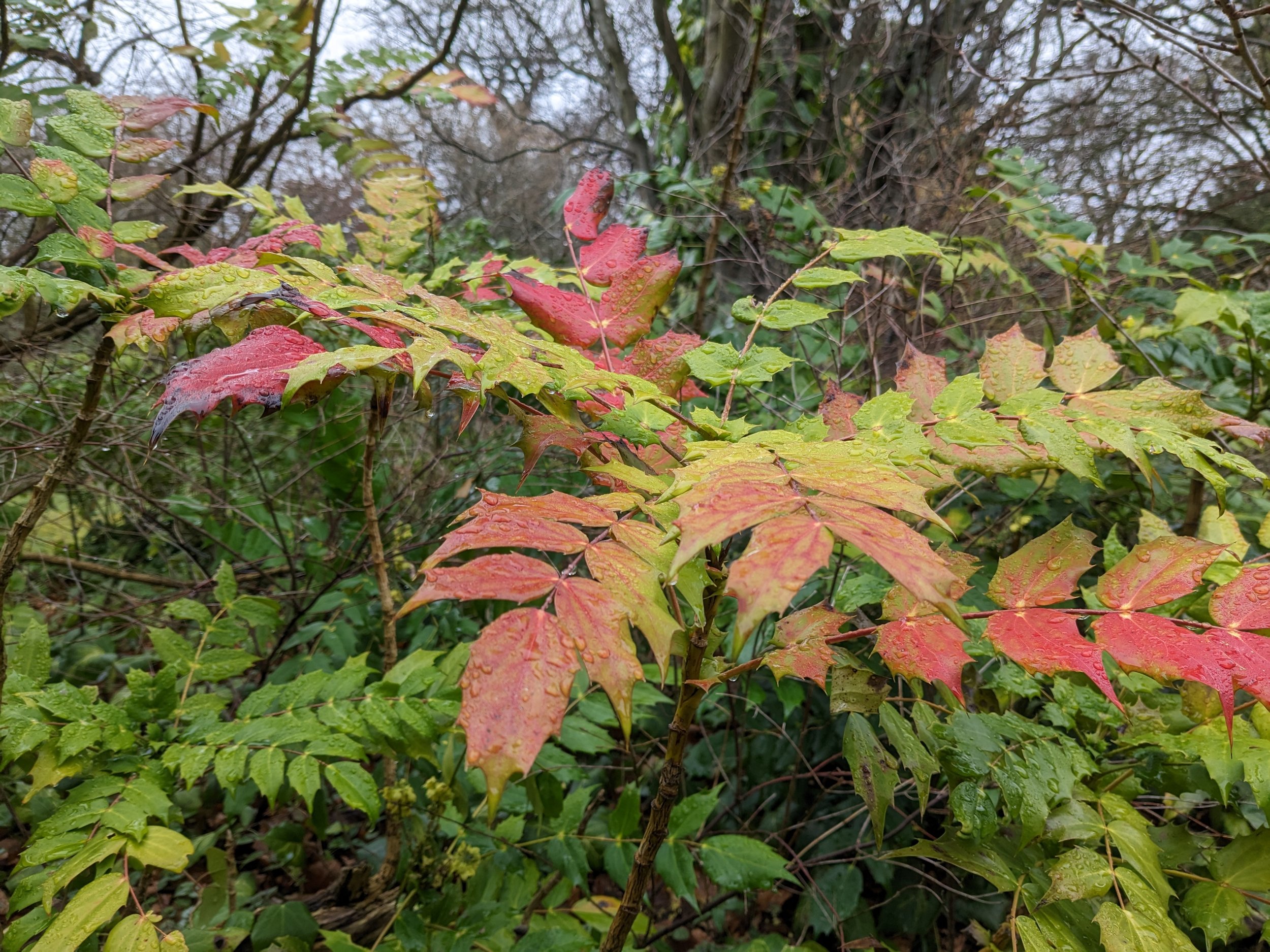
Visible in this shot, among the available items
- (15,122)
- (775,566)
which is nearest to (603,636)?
(775,566)

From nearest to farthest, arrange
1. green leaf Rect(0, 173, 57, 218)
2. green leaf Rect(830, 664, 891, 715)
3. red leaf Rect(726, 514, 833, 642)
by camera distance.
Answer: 1. red leaf Rect(726, 514, 833, 642)
2. green leaf Rect(830, 664, 891, 715)
3. green leaf Rect(0, 173, 57, 218)

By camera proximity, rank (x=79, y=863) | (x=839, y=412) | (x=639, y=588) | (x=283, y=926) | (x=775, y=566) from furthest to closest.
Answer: (x=283, y=926), (x=839, y=412), (x=79, y=863), (x=639, y=588), (x=775, y=566)

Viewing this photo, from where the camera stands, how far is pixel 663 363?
1000 millimetres

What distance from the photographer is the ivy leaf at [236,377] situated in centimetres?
66

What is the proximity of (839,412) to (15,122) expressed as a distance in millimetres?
1274

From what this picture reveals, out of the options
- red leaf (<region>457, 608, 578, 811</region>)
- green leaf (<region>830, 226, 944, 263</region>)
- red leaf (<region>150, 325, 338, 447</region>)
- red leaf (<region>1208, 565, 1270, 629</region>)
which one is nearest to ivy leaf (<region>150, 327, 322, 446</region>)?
red leaf (<region>150, 325, 338, 447</region>)

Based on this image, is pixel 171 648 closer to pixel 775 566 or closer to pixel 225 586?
pixel 225 586

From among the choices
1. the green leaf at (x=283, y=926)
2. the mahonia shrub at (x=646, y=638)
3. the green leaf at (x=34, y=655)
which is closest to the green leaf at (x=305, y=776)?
the mahonia shrub at (x=646, y=638)

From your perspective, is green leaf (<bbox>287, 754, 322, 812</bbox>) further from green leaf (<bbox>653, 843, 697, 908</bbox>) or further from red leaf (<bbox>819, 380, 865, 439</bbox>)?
red leaf (<bbox>819, 380, 865, 439</bbox>)

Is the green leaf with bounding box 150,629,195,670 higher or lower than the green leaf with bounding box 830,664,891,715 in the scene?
lower

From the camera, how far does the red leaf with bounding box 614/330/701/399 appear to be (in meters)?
0.98

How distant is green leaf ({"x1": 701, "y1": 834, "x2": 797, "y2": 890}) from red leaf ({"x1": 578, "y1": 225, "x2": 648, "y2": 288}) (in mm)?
1077

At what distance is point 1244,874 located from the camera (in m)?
0.99

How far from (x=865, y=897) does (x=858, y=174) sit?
294 centimetres
